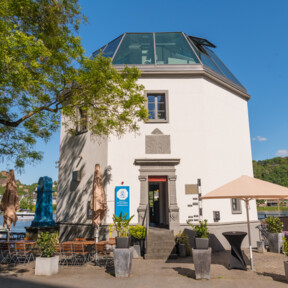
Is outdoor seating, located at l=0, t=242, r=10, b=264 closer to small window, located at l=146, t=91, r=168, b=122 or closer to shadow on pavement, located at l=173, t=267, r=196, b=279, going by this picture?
shadow on pavement, located at l=173, t=267, r=196, b=279

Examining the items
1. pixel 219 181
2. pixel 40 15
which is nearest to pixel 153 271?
pixel 219 181

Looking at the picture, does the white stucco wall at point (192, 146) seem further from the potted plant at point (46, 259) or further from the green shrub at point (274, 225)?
the potted plant at point (46, 259)

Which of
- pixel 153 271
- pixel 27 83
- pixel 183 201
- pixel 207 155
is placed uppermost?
pixel 27 83

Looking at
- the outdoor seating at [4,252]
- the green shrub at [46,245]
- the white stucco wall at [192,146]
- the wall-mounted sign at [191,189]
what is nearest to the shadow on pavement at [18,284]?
the green shrub at [46,245]

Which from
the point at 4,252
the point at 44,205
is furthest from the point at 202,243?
the point at 44,205

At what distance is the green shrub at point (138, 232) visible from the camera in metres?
10.2

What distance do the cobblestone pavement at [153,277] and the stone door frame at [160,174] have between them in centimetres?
256

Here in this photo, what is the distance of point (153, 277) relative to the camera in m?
6.96

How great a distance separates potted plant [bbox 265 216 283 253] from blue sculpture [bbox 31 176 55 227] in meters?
10.4

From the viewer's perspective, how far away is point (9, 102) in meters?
9.09

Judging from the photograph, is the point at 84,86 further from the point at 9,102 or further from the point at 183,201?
the point at 183,201

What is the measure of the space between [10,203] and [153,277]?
20.6 feet

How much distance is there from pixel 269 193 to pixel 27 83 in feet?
24.3

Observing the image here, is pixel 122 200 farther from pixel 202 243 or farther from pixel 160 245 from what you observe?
pixel 202 243
